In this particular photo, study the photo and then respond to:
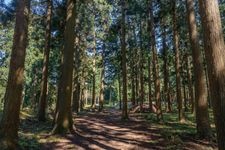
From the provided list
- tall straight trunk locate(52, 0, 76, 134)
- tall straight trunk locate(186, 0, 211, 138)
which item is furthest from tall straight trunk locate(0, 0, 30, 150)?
tall straight trunk locate(186, 0, 211, 138)

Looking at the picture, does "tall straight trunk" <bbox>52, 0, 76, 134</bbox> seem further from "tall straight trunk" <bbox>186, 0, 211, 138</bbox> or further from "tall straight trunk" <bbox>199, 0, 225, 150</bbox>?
"tall straight trunk" <bbox>199, 0, 225, 150</bbox>

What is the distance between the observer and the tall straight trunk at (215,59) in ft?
19.6

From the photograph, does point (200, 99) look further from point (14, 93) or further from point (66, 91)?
point (14, 93)

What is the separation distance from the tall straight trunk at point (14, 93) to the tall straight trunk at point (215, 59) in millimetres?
6082

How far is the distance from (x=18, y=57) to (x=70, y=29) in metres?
4.93

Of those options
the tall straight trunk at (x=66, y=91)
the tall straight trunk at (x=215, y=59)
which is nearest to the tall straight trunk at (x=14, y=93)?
the tall straight trunk at (x=66, y=91)

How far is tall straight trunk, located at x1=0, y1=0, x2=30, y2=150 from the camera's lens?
9.28 meters

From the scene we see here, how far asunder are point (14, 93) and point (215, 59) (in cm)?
634

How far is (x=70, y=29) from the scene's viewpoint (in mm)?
14242

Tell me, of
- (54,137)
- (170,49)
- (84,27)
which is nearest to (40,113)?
(54,137)

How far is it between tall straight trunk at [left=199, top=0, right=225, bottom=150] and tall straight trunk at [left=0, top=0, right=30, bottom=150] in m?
6.08

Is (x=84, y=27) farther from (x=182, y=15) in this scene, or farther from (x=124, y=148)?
(x=124, y=148)

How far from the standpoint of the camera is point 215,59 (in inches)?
240

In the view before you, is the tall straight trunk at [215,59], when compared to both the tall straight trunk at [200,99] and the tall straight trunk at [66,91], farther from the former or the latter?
the tall straight trunk at [66,91]
